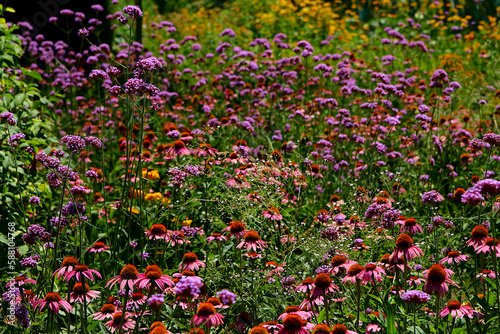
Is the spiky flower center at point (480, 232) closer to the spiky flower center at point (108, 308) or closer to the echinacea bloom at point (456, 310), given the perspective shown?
the echinacea bloom at point (456, 310)

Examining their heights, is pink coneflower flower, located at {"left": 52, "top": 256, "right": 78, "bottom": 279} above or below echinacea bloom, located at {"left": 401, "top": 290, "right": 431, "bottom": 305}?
below

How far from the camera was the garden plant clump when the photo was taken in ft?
7.94

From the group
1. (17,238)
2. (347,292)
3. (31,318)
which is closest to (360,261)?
(347,292)

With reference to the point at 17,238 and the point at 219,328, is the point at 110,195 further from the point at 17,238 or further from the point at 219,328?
the point at 219,328

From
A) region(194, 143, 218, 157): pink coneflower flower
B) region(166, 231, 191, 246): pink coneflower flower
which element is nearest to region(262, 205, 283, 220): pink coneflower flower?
region(166, 231, 191, 246): pink coneflower flower

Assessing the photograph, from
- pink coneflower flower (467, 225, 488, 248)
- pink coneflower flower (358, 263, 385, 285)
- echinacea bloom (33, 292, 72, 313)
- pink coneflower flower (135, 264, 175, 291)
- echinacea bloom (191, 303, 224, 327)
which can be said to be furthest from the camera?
pink coneflower flower (467, 225, 488, 248)

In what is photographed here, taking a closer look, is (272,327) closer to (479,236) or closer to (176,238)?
(176,238)

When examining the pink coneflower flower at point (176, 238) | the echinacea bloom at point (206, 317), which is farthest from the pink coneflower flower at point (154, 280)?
the pink coneflower flower at point (176, 238)

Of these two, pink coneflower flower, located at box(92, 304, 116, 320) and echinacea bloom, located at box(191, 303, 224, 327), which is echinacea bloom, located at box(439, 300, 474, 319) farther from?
pink coneflower flower, located at box(92, 304, 116, 320)

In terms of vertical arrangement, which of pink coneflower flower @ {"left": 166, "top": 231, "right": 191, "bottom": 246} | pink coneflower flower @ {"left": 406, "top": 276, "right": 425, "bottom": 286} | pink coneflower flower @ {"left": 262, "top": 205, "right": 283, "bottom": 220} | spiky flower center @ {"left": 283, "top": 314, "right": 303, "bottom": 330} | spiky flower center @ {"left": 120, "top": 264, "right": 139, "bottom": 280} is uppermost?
spiky flower center @ {"left": 120, "top": 264, "right": 139, "bottom": 280}

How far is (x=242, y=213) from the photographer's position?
10.4 feet

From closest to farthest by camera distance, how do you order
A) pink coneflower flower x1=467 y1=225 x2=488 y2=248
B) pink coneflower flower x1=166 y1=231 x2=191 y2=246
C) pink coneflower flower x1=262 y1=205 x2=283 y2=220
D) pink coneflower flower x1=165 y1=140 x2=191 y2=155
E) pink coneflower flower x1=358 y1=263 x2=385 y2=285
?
1. pink coneflower flower x1=358 y1=263 x2=385 y2=285
2. pink coneflower flower x1=467 y1=225 x2=488 y2=248
3. pink coneflower flower x1=166 y1=231 x2=191 y2=246
4. pink coneflower flower x1=262 y1=205 x2=283 y2=220
5. pink coneflower flower x1=165 y1=140 x2=191 y2=155

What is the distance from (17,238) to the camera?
3.73 m

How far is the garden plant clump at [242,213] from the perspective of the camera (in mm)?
2420
